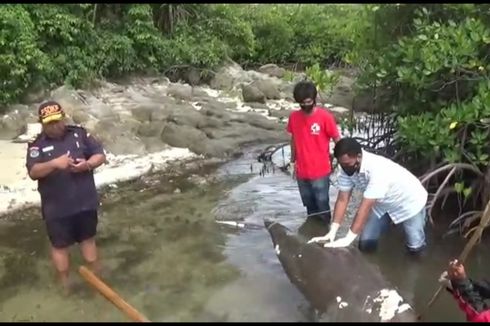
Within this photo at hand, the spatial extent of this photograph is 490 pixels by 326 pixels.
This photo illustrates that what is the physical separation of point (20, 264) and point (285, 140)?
778 centimetres

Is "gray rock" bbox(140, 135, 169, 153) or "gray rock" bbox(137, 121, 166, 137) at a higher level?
"gray rock" bbox(137, 121, 166, 137)

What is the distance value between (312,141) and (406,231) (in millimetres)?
1334

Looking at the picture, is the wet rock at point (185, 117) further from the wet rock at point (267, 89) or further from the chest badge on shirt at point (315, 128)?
the chest badge on shirt at point (315, 128)

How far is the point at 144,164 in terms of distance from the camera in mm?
11820

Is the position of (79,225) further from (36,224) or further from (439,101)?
(439,101)

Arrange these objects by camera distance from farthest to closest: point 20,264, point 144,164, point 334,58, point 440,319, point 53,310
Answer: point 334,58, point 144,164, point 20,264, point 53,310, point 440,319

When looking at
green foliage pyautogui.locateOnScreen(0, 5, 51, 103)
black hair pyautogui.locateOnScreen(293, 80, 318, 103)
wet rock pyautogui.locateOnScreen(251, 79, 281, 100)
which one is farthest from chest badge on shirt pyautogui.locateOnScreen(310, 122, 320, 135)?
wet rock pyautogui.locateOnScreen(251, 79, 281, 100)

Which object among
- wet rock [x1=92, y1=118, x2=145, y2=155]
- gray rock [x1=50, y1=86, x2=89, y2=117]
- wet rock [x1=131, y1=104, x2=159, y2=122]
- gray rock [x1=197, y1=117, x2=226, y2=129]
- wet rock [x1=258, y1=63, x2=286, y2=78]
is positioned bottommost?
wet rock [x1=258, y1=63, x2=286, y2=78]

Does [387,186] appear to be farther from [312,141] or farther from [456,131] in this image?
[456,131]

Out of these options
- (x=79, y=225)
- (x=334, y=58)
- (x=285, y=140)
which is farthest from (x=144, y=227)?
(x=334, y=58)

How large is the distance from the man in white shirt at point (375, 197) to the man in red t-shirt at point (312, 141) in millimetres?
780

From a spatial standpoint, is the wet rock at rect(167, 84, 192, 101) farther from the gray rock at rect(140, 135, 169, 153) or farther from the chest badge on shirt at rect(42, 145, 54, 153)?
the chest badge on shirt at rect(42, 145, 54, 153)

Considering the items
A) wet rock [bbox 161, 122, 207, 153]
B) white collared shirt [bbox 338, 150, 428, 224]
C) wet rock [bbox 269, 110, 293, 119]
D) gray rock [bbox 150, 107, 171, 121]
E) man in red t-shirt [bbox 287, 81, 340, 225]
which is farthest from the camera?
wet rock [bbox 269, 110, 293, 119]

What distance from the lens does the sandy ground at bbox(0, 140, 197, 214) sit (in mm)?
9461
